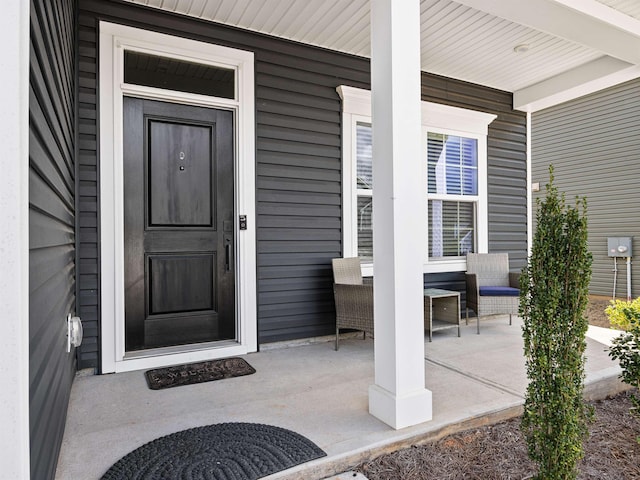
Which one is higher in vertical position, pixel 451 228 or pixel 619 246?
pixel 451 228

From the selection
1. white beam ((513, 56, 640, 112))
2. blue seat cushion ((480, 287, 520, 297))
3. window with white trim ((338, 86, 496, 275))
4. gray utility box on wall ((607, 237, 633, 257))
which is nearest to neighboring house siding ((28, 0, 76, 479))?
window with white trim ((338, 86, 496, 275))

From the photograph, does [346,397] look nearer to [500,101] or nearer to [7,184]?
[7,184]

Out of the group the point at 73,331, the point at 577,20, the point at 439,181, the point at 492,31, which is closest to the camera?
the point at 73,331

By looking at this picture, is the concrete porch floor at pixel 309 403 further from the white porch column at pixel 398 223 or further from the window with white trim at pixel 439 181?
the window with white trim at pixel 439 181

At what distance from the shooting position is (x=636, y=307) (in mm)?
2381

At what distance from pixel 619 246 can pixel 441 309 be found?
201 inches

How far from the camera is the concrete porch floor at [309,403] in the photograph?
192 cm

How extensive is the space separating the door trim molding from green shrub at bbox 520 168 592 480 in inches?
94.6

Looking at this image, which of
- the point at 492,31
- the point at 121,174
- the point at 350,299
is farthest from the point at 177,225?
the point at 492,31

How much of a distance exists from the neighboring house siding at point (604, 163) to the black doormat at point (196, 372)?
7228mm

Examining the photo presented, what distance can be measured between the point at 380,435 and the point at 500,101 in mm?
4604

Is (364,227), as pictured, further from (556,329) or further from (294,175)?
(556,329)

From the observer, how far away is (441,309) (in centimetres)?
424

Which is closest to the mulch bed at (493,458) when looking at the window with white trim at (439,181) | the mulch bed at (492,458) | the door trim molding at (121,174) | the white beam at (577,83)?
the mulch bed at (492,458)
